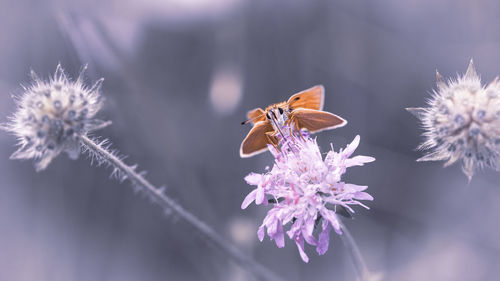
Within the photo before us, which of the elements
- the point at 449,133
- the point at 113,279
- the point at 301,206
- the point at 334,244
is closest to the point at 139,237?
the point at 113,279

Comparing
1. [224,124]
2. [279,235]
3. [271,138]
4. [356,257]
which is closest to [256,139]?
[271,138]

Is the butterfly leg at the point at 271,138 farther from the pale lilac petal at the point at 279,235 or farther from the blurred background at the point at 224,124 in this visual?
the blurred background at the point at 224,124

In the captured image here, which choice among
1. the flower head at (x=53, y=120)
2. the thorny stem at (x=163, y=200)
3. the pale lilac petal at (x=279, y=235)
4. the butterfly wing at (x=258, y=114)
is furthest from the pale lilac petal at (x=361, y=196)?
the flower head at (x=53, y=120)

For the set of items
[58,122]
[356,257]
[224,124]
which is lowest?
[356,257]

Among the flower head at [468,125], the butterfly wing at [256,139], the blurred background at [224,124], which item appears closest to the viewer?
the flower head at [468,125]

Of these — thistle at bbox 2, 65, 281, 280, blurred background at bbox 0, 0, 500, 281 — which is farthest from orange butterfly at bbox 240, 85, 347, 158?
blurred background at bbox 0, 0, 500, 281

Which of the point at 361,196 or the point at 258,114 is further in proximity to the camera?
the point at 258,114

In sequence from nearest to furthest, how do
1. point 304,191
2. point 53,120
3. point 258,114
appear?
point 53,120 < point 304,191 < point 258,114

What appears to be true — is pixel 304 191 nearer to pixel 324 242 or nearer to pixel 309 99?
pixel 324 242
